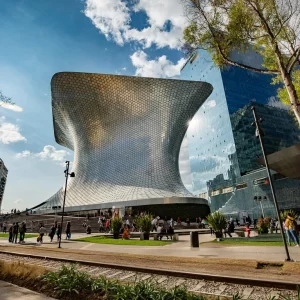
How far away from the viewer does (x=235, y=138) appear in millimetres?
66250

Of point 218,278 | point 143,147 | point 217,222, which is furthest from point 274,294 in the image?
point 143,147

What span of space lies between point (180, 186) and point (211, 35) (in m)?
38.4

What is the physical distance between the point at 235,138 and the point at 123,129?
30986mm

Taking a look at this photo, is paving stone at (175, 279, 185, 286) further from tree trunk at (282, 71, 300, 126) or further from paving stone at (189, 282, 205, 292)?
tree trunk at (282, 71, 300, 126)

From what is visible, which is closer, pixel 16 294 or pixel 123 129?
pixel 16 294

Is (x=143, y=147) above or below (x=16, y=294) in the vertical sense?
above

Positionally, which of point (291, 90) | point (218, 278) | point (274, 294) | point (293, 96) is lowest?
point (274, 294)

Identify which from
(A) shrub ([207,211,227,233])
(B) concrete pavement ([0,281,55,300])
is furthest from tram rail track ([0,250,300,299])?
(A) shrub ([207,211,227,233])

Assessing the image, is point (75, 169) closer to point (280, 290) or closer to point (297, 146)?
point (297, 146)

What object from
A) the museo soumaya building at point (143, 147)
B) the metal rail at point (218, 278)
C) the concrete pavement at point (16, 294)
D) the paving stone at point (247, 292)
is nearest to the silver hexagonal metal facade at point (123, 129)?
the museo soumaya building at point (143, 147)

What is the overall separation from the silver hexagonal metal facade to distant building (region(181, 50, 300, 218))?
1215 centimetres

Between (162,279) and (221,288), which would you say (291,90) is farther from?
(162,279)

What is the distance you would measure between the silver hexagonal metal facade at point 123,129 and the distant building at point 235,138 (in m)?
12.2

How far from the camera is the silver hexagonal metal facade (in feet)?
166
